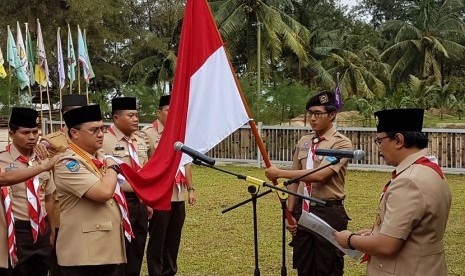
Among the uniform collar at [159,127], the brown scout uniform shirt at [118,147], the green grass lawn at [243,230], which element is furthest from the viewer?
the green grass lawn at [243,230]

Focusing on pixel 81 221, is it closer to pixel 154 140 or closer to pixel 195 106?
pixel 195 106

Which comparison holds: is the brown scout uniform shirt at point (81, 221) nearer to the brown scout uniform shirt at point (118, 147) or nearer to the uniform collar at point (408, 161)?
the brown scout uniform shirt at point (118, 147)

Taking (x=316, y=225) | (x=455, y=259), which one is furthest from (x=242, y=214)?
(x=316, y=225)

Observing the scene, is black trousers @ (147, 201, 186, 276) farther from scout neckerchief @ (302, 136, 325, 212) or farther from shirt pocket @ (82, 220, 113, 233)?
shirt pocket @ (82, 220, 113, 233)

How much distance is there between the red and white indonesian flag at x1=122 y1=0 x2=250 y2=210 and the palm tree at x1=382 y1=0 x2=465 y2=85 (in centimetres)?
3231

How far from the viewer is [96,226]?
175 inches

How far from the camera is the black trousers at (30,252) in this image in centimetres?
522

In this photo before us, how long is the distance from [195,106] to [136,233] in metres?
2.03

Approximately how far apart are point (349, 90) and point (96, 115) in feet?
95.3

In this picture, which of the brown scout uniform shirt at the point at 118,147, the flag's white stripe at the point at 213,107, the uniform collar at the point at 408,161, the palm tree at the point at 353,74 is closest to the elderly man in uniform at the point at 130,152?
the brown scout uniform shirt at the point at 118,147

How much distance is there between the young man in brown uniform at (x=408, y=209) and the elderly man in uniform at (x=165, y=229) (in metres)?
3.37

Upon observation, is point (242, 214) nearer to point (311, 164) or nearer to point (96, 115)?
point (311, 164)

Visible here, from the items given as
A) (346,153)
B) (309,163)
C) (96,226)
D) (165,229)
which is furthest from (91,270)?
(165,229)

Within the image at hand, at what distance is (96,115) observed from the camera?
4.49 meters
